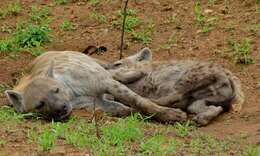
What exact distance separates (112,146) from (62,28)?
4418 mm

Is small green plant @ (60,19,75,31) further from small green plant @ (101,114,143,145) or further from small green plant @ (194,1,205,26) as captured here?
small green plant @ (101,114,143,145)

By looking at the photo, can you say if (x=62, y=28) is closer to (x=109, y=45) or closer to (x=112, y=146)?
(x=109, y=45)

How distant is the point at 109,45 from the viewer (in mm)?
8695

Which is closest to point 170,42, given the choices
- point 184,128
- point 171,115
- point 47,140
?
point 171,115

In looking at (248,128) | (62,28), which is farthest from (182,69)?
(62,28)

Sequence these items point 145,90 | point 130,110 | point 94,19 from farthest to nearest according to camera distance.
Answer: point 94,19
point 145,90
point 130,110

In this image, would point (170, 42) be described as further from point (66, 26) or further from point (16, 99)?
point (16, 99)

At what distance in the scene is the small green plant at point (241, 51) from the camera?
7668 millimetres

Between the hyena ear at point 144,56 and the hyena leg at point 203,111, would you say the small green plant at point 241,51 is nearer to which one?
the hyena ear at point 144,56

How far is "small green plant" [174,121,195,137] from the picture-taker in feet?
18.4

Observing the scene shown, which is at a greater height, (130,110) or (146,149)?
(146,149)

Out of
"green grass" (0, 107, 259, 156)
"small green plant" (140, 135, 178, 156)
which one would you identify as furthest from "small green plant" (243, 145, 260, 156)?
"small green plant" (140, 135, 178, 156)

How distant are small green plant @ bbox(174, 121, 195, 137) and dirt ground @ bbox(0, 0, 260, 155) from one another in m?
1.07

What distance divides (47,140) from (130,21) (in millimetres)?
4359
